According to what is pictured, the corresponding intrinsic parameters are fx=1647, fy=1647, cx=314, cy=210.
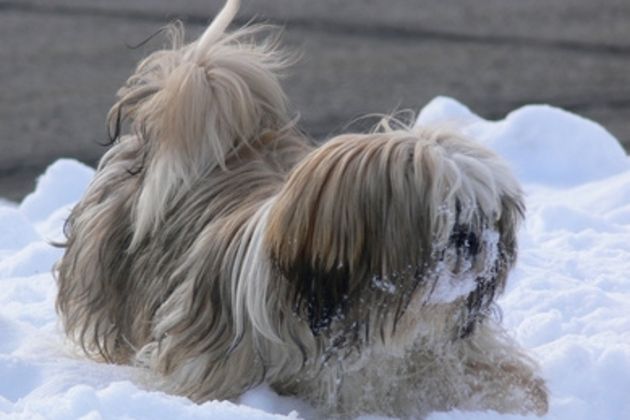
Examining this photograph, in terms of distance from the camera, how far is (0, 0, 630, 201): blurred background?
9.70 metres

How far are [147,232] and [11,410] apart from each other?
795mm

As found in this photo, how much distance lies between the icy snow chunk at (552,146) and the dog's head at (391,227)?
309cm

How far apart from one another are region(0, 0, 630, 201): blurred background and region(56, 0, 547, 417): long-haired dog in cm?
402

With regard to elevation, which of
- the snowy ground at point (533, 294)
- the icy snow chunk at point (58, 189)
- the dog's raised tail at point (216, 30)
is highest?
the dog's raised tail at point (216, 30)

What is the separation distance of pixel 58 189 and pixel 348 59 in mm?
4765

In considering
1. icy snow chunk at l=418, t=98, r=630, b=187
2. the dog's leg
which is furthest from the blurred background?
the dog's leg

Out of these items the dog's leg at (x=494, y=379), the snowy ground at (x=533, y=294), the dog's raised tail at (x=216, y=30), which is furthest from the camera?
the dog's raised tail at (x=216, y=30)

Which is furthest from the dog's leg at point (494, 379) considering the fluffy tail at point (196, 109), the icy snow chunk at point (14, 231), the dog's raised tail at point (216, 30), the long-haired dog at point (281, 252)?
the icy snow chunk at point (14, 231)

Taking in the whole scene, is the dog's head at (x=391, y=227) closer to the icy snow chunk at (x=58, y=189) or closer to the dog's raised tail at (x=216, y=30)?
the dog's raised tail at (x=216, y=30)

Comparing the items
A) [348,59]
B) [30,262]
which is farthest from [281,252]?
[348,59]

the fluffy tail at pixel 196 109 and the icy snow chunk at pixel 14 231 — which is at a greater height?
the fluffy tail at pixel 196 109

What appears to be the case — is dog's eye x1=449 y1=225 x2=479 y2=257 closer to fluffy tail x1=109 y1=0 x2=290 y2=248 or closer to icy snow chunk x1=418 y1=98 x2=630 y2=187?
fluffy tail x1=109 y1=0 x2=290 y2=248

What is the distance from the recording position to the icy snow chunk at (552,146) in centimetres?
661

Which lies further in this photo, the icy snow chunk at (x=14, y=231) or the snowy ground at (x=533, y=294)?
the icy snow chunk at (x=14, y=231)
